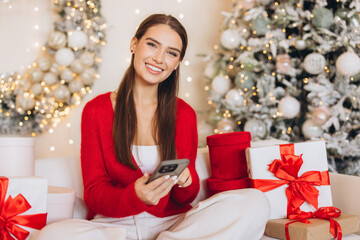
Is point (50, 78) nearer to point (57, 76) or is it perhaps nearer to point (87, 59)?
point (57, 76)

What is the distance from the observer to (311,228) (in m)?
1.53

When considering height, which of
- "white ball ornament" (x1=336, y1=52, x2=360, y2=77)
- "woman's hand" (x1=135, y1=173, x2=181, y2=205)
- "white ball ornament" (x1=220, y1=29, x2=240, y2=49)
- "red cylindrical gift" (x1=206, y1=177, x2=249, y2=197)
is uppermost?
"white ball ornament" (x1=220, y1=29, x2=240, y2=49)

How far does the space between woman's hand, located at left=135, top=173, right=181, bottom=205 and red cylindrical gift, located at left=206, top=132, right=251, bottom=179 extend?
53 cm

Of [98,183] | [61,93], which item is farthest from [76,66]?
[98,183]

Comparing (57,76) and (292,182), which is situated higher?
(57,76)

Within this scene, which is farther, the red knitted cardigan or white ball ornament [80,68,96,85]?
white ball ornament [80,68,96,85]

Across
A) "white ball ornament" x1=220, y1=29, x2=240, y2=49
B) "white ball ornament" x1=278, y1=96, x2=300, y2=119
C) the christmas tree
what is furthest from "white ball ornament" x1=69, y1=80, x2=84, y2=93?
"white ball ornament" x1=278, y1=96, x2=300, y2=119

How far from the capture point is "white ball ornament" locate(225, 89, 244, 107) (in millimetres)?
2859

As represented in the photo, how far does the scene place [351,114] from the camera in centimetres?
260

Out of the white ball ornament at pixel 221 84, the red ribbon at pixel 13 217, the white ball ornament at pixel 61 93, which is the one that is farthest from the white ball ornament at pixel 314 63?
the red ribbon at pixel 13 217

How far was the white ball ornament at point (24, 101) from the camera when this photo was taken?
2752 mm

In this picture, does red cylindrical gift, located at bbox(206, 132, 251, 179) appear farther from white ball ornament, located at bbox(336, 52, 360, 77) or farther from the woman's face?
white ball ornament, located at bbox(336, 52, 360, 77)

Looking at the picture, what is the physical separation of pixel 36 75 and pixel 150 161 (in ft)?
4.69

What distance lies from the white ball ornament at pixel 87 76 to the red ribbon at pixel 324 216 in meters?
1.78
